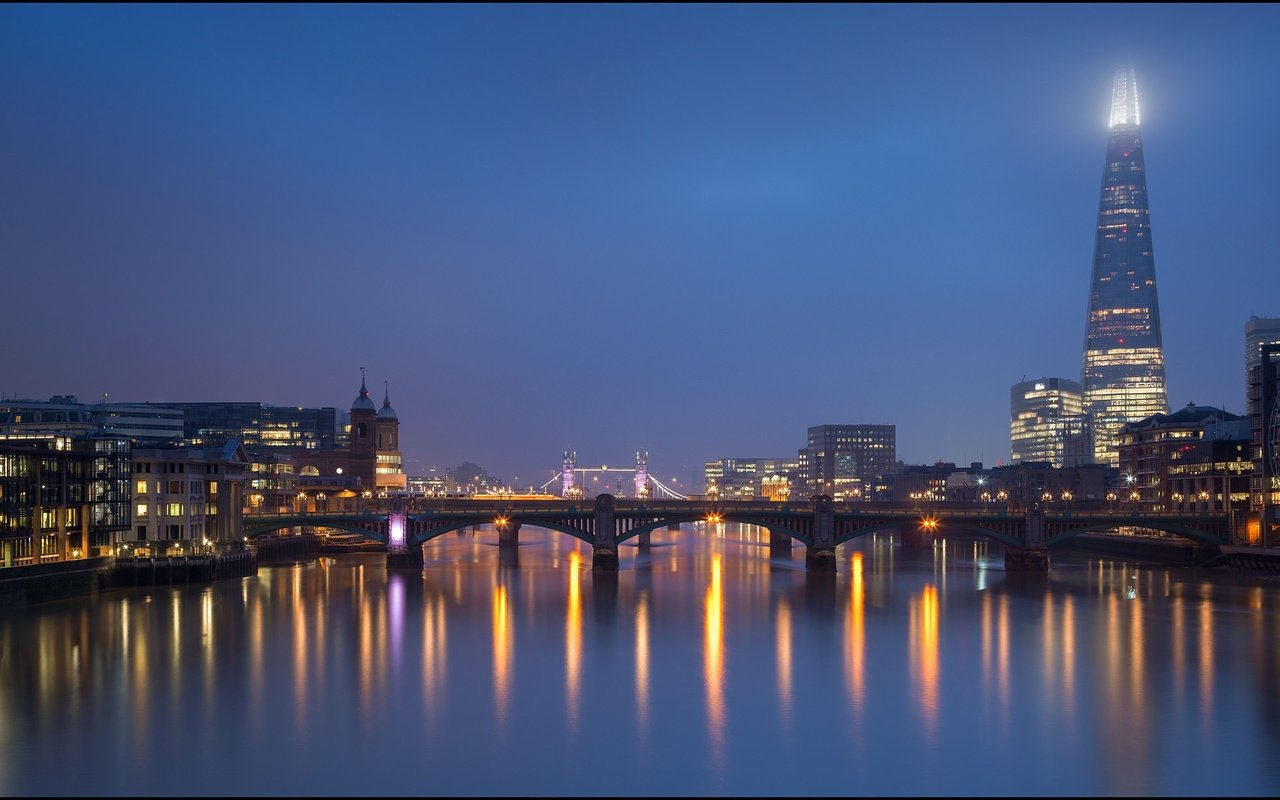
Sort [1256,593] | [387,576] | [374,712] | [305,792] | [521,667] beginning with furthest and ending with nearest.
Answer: [387,576] < [1256,593] < [521,667] < [374,712] < [305,792]

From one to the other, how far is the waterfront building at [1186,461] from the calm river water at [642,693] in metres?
47.5

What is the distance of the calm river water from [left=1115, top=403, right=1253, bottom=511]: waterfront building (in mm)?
47460

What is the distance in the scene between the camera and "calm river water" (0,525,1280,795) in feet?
129

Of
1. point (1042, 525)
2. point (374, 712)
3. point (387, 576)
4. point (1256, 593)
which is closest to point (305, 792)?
point (374, 712)

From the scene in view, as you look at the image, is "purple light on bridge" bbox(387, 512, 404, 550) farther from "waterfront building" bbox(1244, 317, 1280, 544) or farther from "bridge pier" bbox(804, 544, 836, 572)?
"waterfront building" bbox(1244, 317, 1280, 544)

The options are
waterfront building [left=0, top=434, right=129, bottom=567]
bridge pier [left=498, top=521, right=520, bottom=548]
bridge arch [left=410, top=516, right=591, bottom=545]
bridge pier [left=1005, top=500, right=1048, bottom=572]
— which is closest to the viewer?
waterfront building [left=0, top=434, right=129, bottom=567]

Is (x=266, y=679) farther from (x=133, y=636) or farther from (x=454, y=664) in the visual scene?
(x=133, y=636)

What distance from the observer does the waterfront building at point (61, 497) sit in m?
81.8

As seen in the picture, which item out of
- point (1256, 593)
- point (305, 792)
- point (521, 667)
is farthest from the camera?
point (1256, 593)

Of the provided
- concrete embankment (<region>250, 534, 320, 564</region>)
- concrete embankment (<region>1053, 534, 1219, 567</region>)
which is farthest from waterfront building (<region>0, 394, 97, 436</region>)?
concrete embankment (<region>1053, 534, 1219, 567</region>)

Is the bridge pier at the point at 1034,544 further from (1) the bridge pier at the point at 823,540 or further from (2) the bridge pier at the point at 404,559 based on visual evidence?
(2) the bridge pier at the point at 404,559

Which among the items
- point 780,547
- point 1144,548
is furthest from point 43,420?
point 1144,548

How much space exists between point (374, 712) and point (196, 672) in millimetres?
14110

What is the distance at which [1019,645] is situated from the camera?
66.5 m
